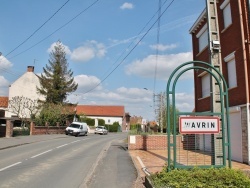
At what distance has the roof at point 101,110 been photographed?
101 metres

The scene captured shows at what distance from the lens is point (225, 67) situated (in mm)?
17297

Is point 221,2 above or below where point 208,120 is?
above

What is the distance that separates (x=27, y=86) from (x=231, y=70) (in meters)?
53.5

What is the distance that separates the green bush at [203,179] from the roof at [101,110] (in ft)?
303

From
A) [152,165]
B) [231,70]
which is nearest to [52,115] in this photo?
[231,70]

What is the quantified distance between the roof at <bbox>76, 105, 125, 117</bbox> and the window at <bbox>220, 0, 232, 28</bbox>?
84.5 metres

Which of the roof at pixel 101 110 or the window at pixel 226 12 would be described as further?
the roof at pixel 101 110

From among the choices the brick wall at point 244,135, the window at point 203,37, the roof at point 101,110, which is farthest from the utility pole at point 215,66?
the roof at point 101,110

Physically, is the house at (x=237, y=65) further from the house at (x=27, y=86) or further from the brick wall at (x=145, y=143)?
the house at (x=27, y=86)

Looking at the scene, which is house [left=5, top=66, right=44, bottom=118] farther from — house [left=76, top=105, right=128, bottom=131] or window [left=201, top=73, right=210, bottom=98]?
window [left=201, top=73, right=210, bottom=98]

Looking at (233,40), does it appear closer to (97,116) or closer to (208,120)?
(208,120)

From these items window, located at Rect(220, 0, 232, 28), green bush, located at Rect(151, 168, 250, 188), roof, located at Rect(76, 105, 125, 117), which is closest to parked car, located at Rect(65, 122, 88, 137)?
window, located at Rect(220, 0, 232, 28)

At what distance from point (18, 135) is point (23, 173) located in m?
26.7

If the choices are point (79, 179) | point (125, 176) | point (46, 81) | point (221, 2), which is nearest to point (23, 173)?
point (79, 179)
